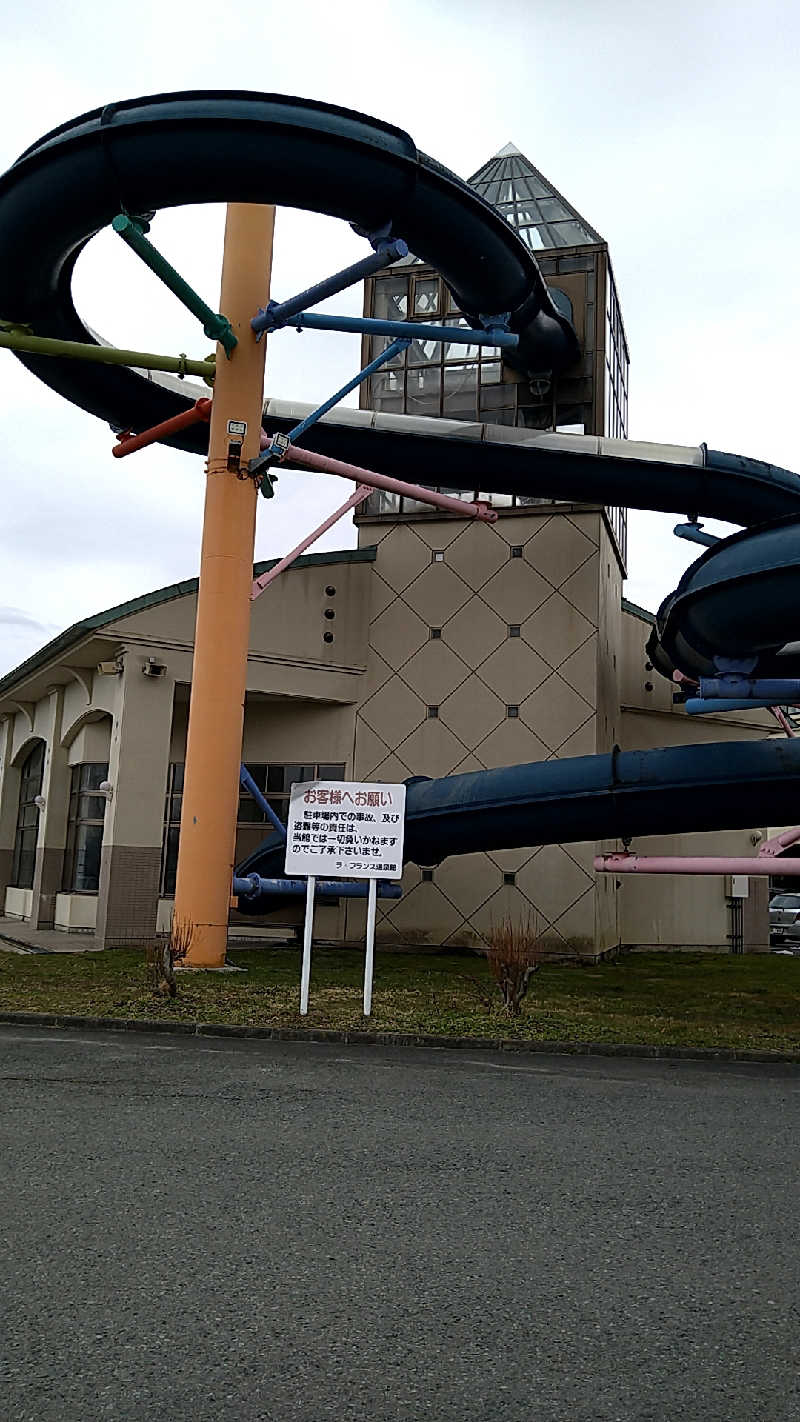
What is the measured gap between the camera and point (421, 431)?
1827 cm

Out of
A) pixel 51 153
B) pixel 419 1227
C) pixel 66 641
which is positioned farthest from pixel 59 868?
pixel 419 1227

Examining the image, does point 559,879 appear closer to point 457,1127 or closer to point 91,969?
point 91,969

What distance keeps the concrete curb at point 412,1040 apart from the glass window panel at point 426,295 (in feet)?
56.7

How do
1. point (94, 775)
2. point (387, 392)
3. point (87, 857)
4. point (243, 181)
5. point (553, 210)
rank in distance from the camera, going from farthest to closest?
1. point (553, 210)
2. point (387, 392)
3. point (94, 775)
4. point (87, 857)
5. point (243, 181)

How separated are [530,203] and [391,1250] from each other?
80.3 ft

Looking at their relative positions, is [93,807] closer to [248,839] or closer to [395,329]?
[248,839]

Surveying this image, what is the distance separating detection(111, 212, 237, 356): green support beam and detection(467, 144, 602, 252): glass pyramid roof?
9.84 m

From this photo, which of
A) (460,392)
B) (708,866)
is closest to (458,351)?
(460,392)

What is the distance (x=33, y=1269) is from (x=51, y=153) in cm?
1241

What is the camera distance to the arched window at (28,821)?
26328 millimetres

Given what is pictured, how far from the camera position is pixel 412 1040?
991 centimetres

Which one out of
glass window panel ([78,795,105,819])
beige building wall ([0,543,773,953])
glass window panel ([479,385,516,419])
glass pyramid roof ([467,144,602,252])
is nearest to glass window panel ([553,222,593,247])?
glass pyramid roof ([467,144,602,252])

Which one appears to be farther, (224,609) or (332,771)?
(332,771)

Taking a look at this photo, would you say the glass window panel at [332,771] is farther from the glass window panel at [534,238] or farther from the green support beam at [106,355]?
the glass window panel at [534,238]
